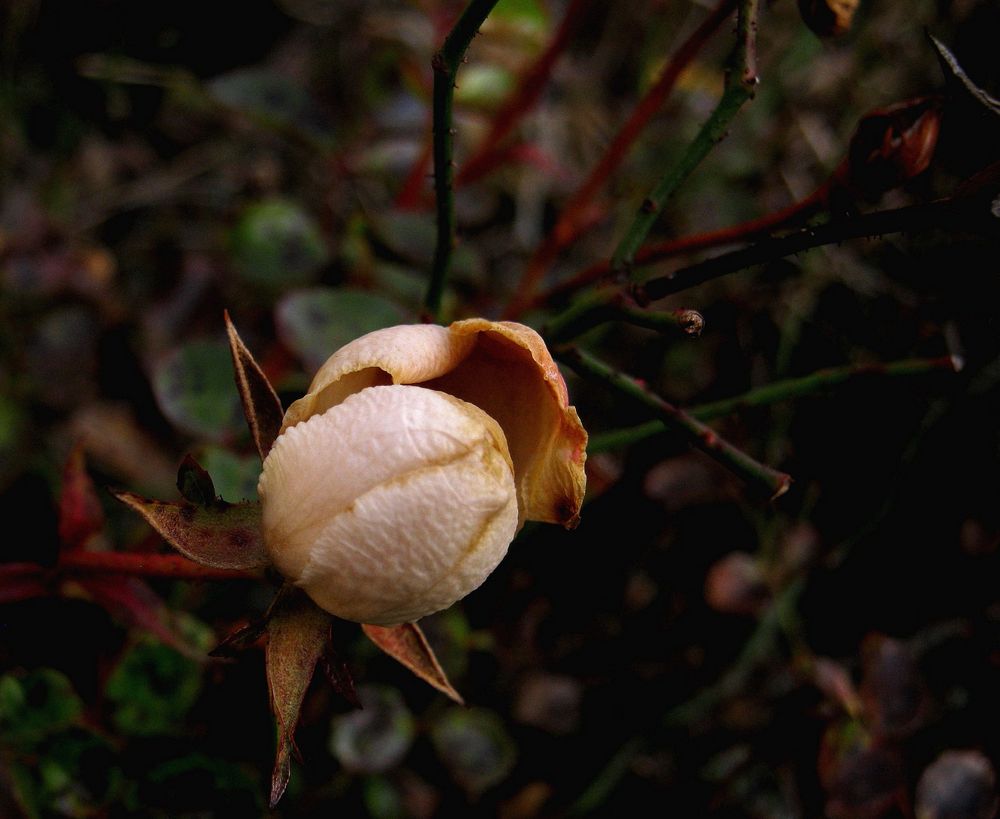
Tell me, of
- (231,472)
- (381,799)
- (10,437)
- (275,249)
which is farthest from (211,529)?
(10,437)

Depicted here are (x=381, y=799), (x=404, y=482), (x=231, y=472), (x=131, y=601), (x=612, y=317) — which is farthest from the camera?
(x=381, y=799)

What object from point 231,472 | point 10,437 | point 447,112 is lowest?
point 10,437

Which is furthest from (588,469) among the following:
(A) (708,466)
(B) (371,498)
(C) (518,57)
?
(C) (518,57)

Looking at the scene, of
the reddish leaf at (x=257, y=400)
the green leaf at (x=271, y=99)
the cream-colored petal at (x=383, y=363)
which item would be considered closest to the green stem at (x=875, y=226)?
the cream-colored petal at (x=383, y=363)

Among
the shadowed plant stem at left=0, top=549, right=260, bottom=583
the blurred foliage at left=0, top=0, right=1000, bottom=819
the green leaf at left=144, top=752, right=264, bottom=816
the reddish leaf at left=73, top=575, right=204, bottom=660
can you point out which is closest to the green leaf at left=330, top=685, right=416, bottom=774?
the blurred foliage at left=0, top=0, right=1000, bottom=819

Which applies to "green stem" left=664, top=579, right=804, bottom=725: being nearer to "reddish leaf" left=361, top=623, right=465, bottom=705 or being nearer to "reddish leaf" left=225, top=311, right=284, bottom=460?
"reddish leaf" left=361, top=623, right=465, bottom=705

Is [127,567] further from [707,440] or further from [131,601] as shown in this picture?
[707,440]

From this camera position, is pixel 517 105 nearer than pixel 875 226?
No
